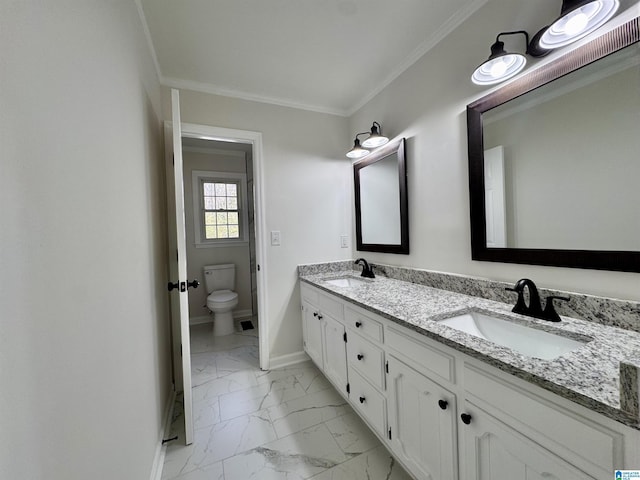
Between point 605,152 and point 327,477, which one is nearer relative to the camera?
point 605,152

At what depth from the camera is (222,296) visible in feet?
10.2

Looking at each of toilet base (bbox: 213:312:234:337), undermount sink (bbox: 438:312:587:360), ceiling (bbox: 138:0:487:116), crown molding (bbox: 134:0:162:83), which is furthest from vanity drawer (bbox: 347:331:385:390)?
crown molding (bbox: 134:0:162:83)

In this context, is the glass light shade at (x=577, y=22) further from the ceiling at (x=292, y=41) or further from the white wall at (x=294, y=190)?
the white wall at (x=294, y=190)

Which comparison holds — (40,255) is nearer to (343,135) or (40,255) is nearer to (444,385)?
(444,385)

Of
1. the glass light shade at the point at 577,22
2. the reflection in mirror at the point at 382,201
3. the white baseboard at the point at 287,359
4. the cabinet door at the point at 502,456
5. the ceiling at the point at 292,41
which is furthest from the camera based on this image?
the white baseboard at the point at 287,359

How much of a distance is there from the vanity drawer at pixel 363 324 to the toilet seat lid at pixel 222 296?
6.30ft

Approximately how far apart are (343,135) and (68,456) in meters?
2.65

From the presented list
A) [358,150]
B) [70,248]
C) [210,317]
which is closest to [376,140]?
[358,150]

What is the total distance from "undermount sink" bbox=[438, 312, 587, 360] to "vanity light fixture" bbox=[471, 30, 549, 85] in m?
1.15

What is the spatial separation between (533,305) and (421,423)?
0.69 meters

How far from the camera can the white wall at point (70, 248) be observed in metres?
0.42

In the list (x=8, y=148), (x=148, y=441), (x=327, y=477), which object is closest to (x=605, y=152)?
(x=8, y=148)

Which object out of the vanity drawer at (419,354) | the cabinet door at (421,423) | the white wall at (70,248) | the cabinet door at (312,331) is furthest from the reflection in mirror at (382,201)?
the white wall at (70,248)

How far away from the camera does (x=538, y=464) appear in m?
0.68
